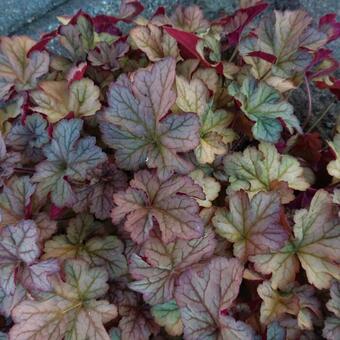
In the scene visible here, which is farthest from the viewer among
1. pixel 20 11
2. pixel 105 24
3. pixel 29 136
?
pixel 20 11

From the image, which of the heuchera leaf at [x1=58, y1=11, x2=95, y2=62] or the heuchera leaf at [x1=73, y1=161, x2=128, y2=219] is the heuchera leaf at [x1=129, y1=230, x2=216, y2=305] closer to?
the heuchera leaf at [x1=73, y1=161, x2=128, y2=219]

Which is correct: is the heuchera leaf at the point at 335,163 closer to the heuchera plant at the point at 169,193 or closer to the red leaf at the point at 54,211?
the heuchera plant at the point at 169,193

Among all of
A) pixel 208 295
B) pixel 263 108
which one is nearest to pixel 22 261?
pixel 208 295

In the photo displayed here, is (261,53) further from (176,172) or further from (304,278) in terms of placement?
(304,278)

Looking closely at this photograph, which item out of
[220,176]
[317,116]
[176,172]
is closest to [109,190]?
[176,172]

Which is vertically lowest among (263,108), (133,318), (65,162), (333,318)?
(333,318)

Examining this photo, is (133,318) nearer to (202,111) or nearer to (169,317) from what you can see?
(169,317)
